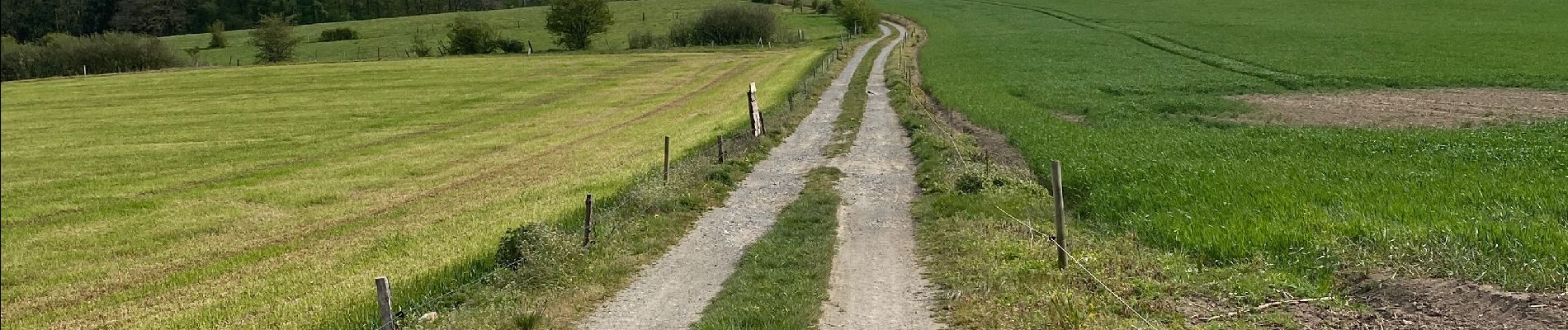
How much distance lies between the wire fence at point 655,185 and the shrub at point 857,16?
6690 cm

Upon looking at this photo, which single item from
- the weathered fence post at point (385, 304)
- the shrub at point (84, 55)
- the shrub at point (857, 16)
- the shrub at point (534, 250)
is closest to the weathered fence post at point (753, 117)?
the shrub at point (534, 250)

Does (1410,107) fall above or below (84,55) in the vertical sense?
A: below

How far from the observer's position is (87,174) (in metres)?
24.0

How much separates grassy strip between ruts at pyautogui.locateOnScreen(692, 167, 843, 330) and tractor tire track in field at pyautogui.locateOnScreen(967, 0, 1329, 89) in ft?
95.6

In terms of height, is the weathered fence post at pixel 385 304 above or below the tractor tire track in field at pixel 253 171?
above

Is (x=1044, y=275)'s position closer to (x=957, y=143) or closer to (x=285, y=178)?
(x=957, y=143)

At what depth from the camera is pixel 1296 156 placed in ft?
59.2

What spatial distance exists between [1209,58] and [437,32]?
267 feet

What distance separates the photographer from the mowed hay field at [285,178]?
13008 mm

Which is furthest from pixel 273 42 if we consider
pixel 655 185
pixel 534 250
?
pixel 534 250

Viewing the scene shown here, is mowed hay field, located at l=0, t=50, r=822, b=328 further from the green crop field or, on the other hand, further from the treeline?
the treeline

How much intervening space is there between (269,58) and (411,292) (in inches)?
3205

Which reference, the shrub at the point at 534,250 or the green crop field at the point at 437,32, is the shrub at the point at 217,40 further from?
the shrub at the point at 534,250

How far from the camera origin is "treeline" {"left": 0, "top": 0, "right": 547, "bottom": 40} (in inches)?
3433
